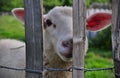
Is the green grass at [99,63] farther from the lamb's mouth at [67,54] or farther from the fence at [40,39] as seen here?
the fence at [40,39]

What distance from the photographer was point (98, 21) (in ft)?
15.9

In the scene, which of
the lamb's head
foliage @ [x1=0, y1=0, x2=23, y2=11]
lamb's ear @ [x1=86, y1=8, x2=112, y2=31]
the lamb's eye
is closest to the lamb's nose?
the lamb's head

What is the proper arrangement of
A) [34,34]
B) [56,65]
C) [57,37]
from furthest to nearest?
[56,65], [57,37], [34,34]

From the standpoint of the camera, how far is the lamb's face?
4.40 metres

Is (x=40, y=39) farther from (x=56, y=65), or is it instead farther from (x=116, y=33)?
(x=56, y=65)

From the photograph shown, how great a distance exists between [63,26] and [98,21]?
1.47ft

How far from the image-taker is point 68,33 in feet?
14.9

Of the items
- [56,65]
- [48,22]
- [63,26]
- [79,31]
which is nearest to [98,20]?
[63,26]

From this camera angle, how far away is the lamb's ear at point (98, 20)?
4652mm

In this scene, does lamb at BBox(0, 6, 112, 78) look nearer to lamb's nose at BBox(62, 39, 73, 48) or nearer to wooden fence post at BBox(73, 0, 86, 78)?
lamb's nose at BBox(62, 39, 73, 48)

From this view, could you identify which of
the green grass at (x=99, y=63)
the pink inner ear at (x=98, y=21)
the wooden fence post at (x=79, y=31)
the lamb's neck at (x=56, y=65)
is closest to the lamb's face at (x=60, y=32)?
the lamb's neck at (x=56, y=65)

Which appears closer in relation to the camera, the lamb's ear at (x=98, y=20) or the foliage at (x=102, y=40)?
the lamb's ear at (x=98, y=20)

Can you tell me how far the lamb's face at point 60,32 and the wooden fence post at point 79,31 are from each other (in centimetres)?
62

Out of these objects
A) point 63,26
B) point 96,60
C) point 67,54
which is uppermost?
point 63,26
